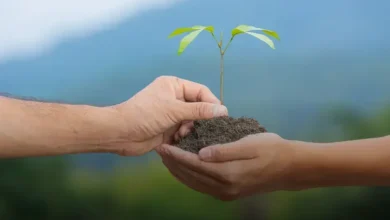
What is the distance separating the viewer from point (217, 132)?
143 cm

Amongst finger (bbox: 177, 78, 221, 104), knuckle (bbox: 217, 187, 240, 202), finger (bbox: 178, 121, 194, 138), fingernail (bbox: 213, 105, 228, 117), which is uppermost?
finger (bbox: 177, 78, 221, 104)

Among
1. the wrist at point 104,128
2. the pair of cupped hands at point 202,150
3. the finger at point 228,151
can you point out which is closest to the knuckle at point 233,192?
the pair of cupped hands at point 202,150

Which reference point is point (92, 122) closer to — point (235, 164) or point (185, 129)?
point (185, 129)

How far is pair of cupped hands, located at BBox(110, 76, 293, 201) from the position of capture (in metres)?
1.39

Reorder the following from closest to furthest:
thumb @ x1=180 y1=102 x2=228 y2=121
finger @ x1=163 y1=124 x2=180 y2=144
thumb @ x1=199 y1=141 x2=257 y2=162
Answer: thumb @ x1=199 y1=141 x2=257 y2=162, thumb @ x1=180 y1=102 x2=228 y2=121, finger @ x1=163 y1=124 x2=180 y2=144

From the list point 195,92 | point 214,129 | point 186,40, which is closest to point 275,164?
point 214,129

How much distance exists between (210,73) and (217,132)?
1.10ft

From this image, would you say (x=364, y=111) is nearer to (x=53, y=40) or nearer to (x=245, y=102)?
(x=245, y=102)

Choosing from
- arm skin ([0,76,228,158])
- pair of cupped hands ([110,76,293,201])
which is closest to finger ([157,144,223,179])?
pair of cupped hands ([110,76,293,201])

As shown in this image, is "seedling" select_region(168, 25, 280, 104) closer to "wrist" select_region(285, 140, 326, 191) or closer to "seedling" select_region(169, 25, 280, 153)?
"seedling" select_region(169, 25, 280, 153)

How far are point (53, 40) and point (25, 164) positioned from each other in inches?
18.5

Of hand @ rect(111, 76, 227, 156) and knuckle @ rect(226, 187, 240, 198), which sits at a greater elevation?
hand @ rect(111, 76, 227, 156)

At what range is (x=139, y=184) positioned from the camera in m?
1.75

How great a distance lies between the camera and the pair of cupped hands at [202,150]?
1390mm
